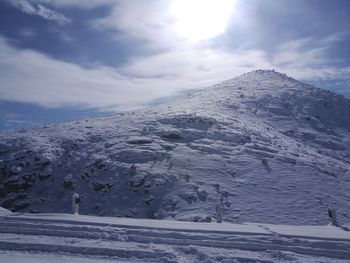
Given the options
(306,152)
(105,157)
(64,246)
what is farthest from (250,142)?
(64,246)

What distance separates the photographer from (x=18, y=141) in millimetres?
26906

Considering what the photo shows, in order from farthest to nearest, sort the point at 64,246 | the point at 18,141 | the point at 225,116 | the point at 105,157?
the point at 225,116
the point at 18,141
the point at 105,157
the point at 64,246

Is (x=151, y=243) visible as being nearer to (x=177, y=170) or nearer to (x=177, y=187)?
(x=177, y=187)

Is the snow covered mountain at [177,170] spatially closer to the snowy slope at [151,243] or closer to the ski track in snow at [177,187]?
the ski track in snow at [177,187]

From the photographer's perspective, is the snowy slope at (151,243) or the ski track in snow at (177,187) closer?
the snowy slope at (151,243)

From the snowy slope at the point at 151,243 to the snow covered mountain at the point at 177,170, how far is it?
8.58m

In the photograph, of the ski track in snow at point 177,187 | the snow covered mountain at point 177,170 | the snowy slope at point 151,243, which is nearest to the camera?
the snowy slope at point 151,243

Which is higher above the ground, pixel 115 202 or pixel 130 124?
pixel 130 124

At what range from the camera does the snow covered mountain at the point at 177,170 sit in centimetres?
1947

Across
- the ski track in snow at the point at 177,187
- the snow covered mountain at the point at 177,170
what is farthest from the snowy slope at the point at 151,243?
the snow covered mountain at the point at 177,170

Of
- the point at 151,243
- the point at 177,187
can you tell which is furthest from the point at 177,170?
the point at 151,243

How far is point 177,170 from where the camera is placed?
22.9m

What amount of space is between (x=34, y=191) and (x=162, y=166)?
737 cm

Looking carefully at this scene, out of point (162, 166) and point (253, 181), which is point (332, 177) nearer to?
point (253, 181)
